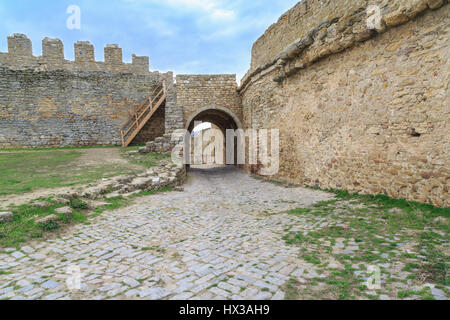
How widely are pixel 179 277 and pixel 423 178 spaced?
431 centimetres

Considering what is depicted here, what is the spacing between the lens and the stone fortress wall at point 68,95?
49.0 ft

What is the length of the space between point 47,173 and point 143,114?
9.36m

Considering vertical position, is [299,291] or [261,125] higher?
[261,125]

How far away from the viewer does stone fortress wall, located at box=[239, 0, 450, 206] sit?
4297 millimetres

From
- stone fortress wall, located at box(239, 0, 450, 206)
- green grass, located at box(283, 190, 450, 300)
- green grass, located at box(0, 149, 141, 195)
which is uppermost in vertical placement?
stone fortress wall, located at box(239, 0, 450, 206)

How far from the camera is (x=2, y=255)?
3.30 meters

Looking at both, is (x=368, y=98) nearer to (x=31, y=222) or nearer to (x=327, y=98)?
(x=327, y=98)

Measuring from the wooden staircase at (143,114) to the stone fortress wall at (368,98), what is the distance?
887 cm

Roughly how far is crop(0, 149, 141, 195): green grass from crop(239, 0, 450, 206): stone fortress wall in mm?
6113

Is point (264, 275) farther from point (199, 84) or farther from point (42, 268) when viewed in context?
point (199, 84)

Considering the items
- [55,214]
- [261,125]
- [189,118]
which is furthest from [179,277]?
[189,118]

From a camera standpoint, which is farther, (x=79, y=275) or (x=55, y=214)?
(x=55, y=214)

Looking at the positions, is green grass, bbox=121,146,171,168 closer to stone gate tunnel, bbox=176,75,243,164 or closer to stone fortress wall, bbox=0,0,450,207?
stone fortress wall, bbox=0,0,450,207

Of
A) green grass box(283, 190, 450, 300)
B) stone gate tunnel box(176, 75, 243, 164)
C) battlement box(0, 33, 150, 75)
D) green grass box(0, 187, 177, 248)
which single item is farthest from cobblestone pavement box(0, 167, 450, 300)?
battlement box(0, 33, 150, 75)
